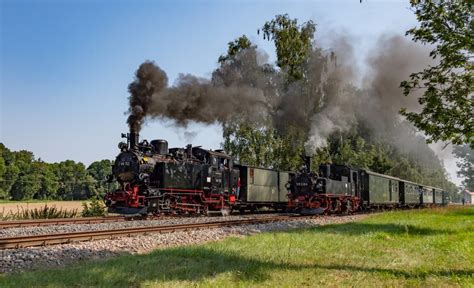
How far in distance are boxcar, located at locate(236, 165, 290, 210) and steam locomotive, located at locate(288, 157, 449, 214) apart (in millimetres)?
1526

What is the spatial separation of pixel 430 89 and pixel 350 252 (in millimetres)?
6845

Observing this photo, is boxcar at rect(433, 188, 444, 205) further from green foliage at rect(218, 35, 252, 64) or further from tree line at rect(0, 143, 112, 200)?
tree line at rect(0, 143, 112, 200)

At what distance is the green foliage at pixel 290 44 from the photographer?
36.5 metres

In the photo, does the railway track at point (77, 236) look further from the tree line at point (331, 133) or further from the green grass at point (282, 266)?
the tree line at point (331, 133)

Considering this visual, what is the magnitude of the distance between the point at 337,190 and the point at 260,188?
15.8 ft

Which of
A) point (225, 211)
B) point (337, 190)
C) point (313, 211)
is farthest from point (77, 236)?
point (337, 190)

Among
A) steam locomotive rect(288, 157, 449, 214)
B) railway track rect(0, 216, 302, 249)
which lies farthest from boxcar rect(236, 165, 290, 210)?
railway track rect(0, 216, 302, 249)

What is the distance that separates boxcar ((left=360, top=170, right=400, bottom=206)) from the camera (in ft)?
90.4

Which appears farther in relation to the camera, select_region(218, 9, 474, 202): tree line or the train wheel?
the train wheel

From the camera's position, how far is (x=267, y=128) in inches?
1471

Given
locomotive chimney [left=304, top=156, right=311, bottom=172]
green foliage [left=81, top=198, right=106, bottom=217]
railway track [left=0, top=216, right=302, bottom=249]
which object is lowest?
railway track [left=0, top=216, right=302, bottom=249]

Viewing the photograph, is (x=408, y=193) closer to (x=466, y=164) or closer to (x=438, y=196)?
(x=438, y=196)

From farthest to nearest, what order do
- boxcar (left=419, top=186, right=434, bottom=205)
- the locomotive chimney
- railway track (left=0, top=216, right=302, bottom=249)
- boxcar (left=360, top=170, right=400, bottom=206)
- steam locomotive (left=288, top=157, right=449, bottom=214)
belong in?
boxcar (left=419, top=186, right=434, bottom=205), boxcar (left=360, top=170, right=400, bottom=206), the locomotive chimney, steam locomotive (left=288, top=157, right=449, bottom=214), railway track (left=0, top=216, right=302, bottom=249)

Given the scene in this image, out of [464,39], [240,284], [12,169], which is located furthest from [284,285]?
[12,169]
